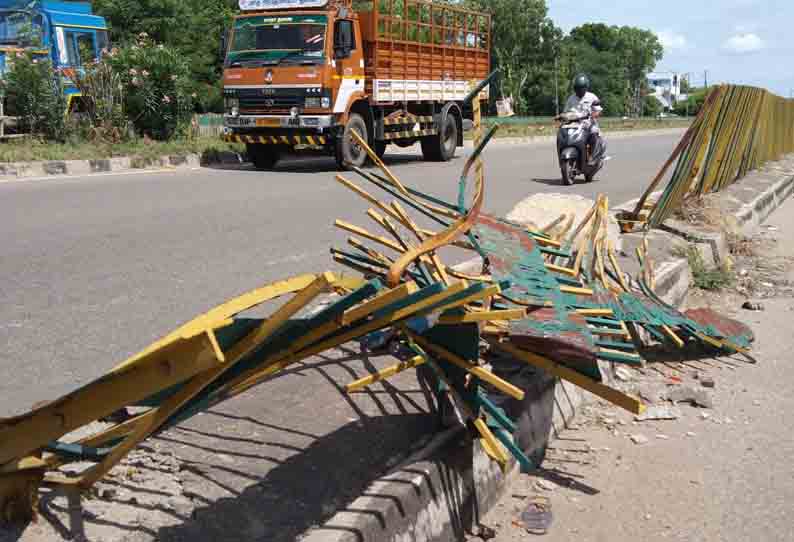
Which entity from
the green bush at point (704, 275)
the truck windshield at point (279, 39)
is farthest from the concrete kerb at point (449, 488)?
the truck windshield at point (279, 39)

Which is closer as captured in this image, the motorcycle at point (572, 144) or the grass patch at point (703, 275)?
the grass patch at point (703, 275)

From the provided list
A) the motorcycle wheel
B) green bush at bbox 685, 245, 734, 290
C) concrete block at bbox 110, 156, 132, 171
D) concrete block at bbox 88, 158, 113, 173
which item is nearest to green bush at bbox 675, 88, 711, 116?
the motorcycle wheel

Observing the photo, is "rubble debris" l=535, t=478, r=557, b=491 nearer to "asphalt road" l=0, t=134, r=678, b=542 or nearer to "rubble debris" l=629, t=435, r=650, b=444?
"asphalt road" l=0, t=134, r=678, b=542

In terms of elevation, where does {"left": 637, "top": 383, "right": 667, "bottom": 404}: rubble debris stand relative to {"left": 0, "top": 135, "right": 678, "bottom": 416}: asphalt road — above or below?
below

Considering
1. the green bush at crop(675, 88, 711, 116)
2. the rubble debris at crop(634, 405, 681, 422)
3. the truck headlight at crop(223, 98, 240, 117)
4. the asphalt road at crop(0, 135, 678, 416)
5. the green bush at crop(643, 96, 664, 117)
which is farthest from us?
the green bush at crop(643, 96, 664, 117)

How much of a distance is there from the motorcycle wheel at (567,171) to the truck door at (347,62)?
13.1ft

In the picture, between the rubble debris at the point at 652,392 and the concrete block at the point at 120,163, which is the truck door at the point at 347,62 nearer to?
the concrete block at the point at 120,163

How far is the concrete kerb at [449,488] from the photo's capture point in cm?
240

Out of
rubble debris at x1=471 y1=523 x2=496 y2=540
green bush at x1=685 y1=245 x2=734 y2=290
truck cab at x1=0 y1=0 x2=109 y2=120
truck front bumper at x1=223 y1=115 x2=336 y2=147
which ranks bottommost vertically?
green bush at x1=685 y1=245 x2=734 y2=290

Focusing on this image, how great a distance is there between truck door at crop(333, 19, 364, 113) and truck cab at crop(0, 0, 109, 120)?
609 cm

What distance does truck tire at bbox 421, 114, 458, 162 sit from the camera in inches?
702

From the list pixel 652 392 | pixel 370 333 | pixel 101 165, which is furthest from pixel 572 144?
pixel 370 333

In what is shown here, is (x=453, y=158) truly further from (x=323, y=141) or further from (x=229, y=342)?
(x=229, y=342)

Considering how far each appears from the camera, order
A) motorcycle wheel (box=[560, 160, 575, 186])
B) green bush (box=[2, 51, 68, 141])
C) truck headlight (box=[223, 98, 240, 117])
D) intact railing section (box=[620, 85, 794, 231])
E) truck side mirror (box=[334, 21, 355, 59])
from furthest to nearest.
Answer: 1. green bush (box=[2, 51, 68, 141])
2. truck headlight (box=[223, 98, 240, 117])
3. truck side mirror (box=[334, 21, 355, 59])
4. motorcycle wheel (box=[560, 160, 575, 186])
5. intact railing section (box=[620, 85, 794, 231])
